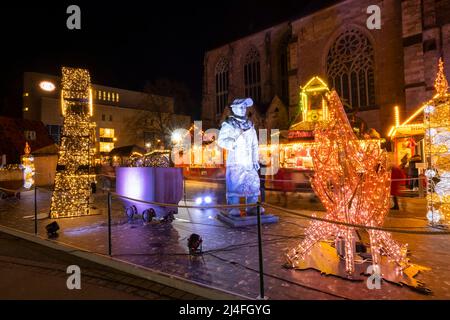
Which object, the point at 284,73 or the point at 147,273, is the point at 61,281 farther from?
the point at 284,73

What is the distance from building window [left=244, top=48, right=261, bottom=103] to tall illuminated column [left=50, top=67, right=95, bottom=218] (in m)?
30.4

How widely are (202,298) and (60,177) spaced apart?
7427mm

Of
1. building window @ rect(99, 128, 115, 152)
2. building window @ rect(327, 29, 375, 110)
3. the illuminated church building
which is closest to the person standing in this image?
the illuminated church building

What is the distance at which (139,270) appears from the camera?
4684mm

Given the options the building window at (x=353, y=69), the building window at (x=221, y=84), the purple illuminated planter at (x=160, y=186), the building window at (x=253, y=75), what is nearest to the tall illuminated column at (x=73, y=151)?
the purple illuminated planter at (x=160, y=186)

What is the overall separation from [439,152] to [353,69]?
22.3 m

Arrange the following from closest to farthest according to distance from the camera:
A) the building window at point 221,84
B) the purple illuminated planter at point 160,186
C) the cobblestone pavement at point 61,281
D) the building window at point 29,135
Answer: the cobblestone pavement at point 61,281
the purple illuminated planter at point 160,186
the building window at point 29,135
the building window at point 221,84

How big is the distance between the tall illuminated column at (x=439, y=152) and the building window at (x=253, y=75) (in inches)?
1240

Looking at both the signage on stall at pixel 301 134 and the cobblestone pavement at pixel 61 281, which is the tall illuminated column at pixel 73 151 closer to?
the cobblestone pavement at pixel 61 281

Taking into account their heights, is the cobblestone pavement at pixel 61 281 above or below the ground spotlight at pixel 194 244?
below

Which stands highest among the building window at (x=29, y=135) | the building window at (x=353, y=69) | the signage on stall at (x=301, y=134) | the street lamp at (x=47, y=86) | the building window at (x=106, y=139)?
the street lamp at (x=47, y=86)

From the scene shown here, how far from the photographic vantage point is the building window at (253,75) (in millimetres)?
38344

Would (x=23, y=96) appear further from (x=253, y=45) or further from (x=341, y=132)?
(x=341, y=132)
